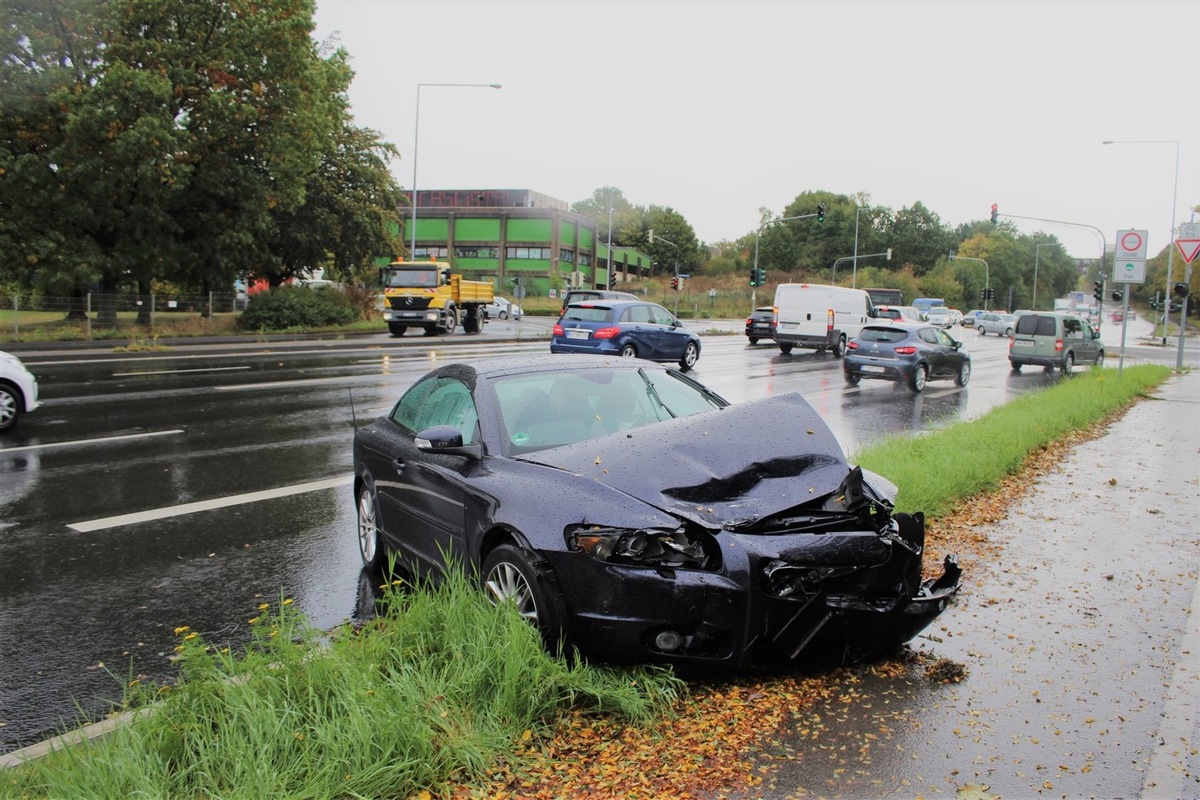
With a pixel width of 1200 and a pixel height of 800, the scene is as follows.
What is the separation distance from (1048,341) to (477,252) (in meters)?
70.2

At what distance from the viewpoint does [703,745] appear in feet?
11.4

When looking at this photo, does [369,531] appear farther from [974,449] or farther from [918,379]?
[918,379]

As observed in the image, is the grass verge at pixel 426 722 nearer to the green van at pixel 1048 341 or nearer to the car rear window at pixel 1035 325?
the green van at pixel 1048 341

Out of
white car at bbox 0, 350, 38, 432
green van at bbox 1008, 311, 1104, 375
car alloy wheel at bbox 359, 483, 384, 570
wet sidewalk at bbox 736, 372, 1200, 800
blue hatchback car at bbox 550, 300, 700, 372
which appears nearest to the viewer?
wet sidewalk at bbox 736, 372, 1200, 800

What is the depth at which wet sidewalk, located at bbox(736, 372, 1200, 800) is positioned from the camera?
11.0 feet

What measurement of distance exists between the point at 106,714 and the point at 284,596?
1.61m

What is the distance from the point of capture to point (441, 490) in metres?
4.82

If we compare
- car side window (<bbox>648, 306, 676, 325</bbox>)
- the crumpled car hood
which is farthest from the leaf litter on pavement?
car side window (<bbox>648, 306, 676, 325</bbox>)

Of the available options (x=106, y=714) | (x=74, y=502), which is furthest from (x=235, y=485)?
(x=106, y=714)

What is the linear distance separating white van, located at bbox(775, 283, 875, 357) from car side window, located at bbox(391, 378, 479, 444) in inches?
998

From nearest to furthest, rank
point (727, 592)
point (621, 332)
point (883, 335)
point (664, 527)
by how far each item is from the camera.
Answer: point (727, 592)
point (664, 527)
point (883, 335)
point (621, 332)

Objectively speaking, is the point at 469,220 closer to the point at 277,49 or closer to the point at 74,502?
the point at 277,49

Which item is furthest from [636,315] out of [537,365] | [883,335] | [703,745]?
[703,745]

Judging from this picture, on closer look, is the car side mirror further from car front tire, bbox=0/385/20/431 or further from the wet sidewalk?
car front tire, bbox=0/385/20/431
